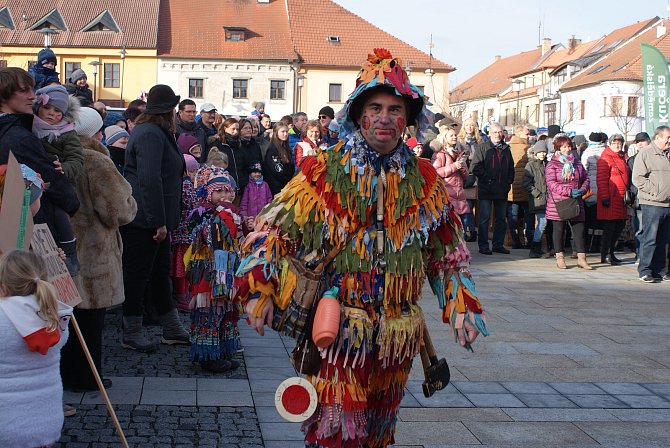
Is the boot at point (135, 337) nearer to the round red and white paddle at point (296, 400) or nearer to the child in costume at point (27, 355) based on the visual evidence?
the child in costume at point (27, 355)

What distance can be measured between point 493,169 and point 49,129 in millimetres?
9339

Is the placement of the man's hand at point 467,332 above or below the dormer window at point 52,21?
below

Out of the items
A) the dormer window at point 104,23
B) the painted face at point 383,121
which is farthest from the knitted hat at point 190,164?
the dormer window at point 104,23

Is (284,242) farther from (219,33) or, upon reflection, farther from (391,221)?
(219,33)

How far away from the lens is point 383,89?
380cm

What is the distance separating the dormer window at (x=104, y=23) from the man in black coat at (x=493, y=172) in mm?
45249

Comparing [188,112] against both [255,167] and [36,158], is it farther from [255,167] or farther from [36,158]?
[36,158]

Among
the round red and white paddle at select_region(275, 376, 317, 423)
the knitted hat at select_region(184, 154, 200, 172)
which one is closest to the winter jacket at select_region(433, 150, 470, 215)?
the knitted hat at select_region(184, 154, 200, 172)

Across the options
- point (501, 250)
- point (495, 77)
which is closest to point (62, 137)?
point (501, 250)

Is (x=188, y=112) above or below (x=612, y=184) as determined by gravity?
above

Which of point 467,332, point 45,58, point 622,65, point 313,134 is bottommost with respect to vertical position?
point 467,332

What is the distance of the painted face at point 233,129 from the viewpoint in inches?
409

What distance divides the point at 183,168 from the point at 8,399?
365cm

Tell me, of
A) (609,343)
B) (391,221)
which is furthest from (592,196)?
(391,221)
